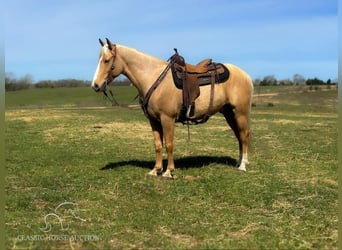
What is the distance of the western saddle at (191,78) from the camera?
7.56m

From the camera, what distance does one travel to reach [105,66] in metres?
7.30

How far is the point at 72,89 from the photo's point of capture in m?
78.4

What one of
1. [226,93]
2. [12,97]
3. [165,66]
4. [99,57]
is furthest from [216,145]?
[12,97]

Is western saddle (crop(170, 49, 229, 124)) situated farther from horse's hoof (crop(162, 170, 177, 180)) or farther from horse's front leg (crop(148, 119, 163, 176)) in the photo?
horse's hoof (crop(162, 170, 177, 180))

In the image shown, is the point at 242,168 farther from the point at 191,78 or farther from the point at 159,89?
the point at 159,89

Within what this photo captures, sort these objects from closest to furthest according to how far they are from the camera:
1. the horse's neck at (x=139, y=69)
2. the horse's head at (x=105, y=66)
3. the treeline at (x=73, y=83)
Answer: the horse's head at (x=105, y=66) < the horse's neck at (x=139, y=69) < the treeline at (x=73, y=83)

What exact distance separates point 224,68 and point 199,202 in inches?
129

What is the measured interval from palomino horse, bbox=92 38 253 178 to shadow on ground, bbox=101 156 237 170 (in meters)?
0.98

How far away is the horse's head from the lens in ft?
23.8

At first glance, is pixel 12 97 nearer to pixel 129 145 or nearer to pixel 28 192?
pixel 129 145

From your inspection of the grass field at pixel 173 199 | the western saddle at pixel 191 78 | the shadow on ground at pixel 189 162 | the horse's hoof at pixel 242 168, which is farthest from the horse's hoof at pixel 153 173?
the horse's hoof at pixel 242 168

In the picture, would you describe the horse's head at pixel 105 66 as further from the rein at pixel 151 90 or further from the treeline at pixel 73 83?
the treeline at pixel 73 83

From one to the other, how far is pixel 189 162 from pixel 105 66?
321cm

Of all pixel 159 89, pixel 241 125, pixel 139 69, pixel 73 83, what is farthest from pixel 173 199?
pixel 73 83
